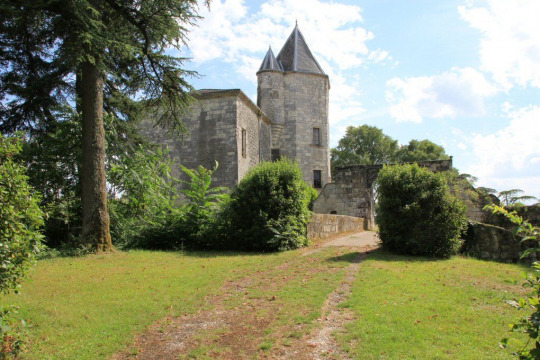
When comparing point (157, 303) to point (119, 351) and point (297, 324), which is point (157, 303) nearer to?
point (119, 351)

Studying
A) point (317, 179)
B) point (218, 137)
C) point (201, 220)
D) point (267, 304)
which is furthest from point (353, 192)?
point (267, 304)

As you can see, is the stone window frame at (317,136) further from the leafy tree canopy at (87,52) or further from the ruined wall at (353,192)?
the leafy tree canopy at (87,52)

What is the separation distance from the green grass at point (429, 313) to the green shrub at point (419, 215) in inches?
64.9

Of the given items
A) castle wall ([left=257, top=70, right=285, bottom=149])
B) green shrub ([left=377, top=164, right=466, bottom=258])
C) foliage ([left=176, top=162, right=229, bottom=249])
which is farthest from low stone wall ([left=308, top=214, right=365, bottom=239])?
castle wall ([left=257, top=70, right=285, bottom=149])

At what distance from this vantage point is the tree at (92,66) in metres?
9.44

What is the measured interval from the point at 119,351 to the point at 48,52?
14.9 m

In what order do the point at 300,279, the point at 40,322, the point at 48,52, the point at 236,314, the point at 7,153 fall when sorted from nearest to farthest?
the point at 7,153 → the point at 40,322 → the point at 236,314 → the point at 300,279 → the point at 48,52

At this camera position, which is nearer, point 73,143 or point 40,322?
point 40,322

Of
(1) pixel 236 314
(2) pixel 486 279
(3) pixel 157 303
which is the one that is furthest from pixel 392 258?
(3) pixel 157 303

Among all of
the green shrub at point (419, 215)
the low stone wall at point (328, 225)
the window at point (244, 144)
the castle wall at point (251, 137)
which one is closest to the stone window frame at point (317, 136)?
the castle wall at point (251, 137)

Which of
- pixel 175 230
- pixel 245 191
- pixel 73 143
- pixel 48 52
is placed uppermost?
pixel 48 52

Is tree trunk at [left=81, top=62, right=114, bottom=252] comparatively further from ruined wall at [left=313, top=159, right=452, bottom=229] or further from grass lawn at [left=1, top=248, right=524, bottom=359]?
ruined wall at [left=313, top=159, right=452, bottom=229]

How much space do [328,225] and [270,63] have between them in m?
18.6

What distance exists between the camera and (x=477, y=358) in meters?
3.84
